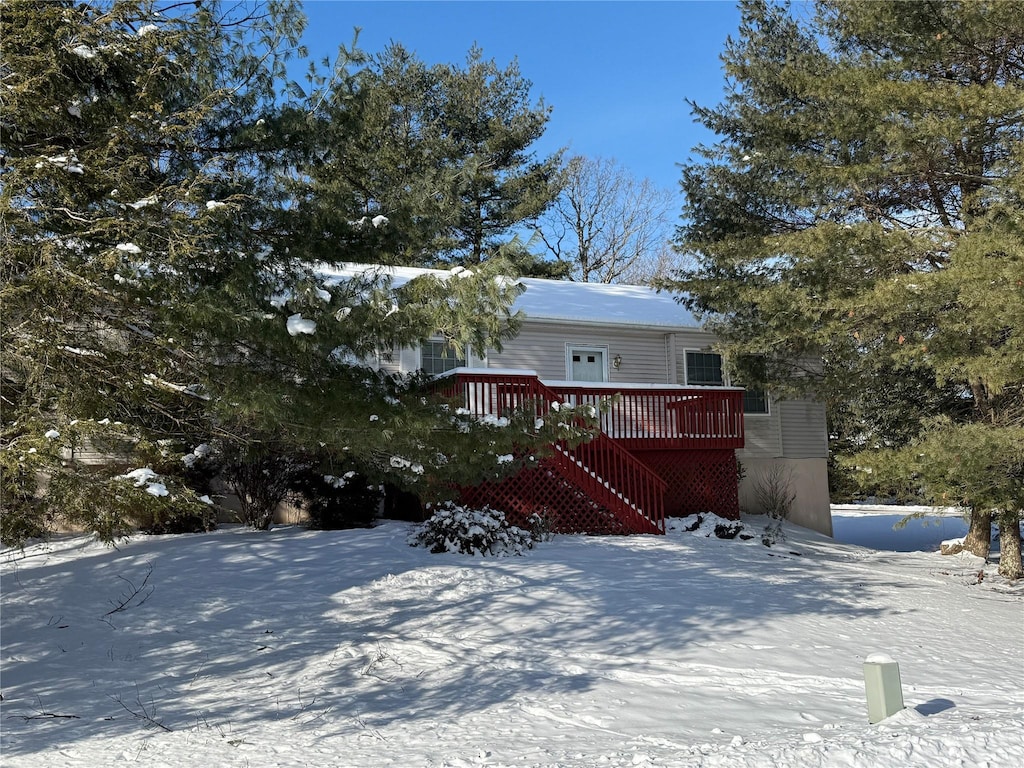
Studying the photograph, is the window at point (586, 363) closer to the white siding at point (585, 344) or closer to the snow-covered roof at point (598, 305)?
the white siding at point (585, 344)

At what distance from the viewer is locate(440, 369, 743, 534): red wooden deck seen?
1452 cm

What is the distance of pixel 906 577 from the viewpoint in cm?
1366

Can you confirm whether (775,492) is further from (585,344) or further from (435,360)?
(435,360)

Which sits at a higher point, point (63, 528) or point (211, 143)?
point (211, 143)

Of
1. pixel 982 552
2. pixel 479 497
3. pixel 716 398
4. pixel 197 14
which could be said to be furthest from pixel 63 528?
pixel 982 552

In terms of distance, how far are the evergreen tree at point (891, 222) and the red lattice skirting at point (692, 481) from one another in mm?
2064

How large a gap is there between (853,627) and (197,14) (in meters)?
9.32

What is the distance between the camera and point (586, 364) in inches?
775

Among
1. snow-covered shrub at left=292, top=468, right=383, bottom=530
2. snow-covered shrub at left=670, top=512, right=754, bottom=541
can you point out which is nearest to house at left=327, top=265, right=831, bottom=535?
snow-covered shrub at left=670, top=512, right=754, bottom=541

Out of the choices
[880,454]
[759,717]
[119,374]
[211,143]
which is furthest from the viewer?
[880,454]

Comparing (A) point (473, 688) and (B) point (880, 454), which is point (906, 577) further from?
(A) point (473, 688)

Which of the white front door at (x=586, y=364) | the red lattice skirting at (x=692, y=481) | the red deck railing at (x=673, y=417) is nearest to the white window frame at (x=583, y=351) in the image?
the white front door at (x=586, y=364)

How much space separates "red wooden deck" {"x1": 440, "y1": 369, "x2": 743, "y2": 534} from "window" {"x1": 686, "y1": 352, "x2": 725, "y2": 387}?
129 inches

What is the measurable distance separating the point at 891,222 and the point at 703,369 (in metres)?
6.35
